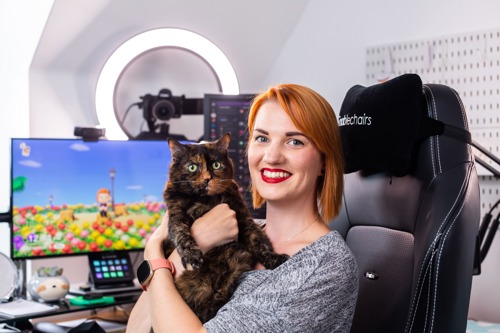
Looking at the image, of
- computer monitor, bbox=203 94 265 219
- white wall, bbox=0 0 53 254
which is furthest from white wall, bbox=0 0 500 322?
computer monitor, bbox=203 94 265 219

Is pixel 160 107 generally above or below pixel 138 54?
below

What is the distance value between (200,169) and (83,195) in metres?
0.96

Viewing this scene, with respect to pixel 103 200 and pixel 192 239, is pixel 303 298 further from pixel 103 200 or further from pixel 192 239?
pixel 103 200

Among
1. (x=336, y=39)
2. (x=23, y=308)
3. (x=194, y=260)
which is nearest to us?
(x=194, y=260)

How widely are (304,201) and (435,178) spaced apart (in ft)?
1.02

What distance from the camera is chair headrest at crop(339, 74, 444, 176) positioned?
1.46m

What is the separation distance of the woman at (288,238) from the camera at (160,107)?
111cm

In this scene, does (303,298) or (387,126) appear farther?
(387,126)

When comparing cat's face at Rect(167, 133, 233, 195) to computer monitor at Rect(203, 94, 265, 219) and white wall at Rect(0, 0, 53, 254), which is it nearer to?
computer monitor at Rect(203, 94, 265, 219)

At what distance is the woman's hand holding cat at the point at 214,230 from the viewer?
146 centimetres

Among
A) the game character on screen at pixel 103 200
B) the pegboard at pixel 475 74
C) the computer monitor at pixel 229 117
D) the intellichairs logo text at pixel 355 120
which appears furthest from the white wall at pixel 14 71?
the pegboard at pixel 475 74

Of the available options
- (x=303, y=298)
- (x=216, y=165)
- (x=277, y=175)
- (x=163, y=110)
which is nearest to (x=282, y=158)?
(x=277, y=175)

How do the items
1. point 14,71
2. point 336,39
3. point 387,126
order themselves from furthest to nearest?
point 336,39, point 14,71, point 387,126

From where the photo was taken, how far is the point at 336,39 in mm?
3029
